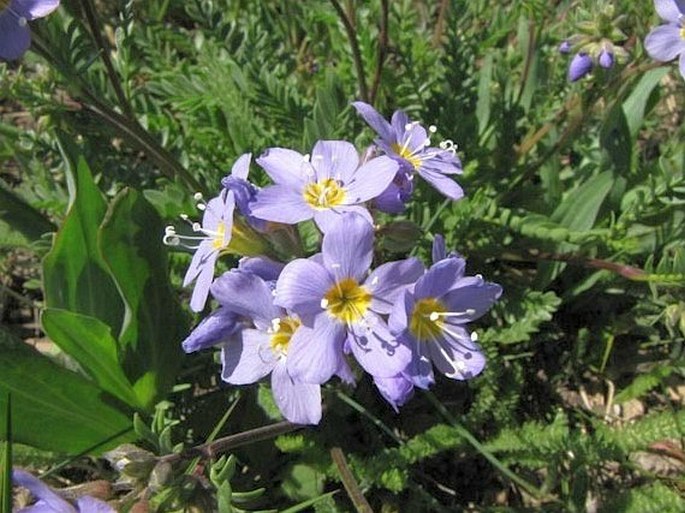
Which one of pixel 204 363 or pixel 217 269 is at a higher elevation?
pixel 217 269

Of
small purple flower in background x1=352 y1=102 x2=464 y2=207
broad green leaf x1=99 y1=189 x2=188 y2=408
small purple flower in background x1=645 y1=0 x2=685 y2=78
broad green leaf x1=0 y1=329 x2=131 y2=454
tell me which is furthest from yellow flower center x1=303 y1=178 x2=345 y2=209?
small purple flower in background x1=645 y1=0 x2=685 y2=78

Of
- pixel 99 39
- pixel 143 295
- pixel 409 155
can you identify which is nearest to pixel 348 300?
pixel 409 155

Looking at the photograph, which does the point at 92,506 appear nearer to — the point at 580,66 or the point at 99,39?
the point at 99,39

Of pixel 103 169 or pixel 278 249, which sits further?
pixel 103 169

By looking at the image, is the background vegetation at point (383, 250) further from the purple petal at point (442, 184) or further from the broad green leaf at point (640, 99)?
the purple petal at point (442, 184)

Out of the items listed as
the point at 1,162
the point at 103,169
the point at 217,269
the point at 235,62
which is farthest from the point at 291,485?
the point at 1,162

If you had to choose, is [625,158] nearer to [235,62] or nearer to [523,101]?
[523,101]

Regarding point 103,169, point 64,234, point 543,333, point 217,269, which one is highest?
point 64,234
